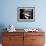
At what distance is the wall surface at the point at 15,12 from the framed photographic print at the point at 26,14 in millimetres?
101

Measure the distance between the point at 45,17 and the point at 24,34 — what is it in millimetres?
1034

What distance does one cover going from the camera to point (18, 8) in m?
4.39

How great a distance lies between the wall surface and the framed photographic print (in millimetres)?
101

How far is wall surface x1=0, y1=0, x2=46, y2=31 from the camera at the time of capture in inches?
173

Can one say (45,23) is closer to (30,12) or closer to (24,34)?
(30,12)

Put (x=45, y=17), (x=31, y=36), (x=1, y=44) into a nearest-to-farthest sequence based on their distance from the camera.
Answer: (x=31, y=36) < (x=1, y=44) < (x=45, y=17)

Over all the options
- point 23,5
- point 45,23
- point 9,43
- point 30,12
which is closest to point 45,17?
point 45,23

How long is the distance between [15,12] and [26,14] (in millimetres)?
376

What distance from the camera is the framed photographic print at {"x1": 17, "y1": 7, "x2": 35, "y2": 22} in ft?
14.4

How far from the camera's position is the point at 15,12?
14.5 feet

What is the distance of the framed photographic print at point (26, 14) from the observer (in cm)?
440

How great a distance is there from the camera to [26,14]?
4426mm

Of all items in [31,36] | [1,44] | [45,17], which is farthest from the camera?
[45,17]

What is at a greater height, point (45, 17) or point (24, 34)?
point (45, 17)
